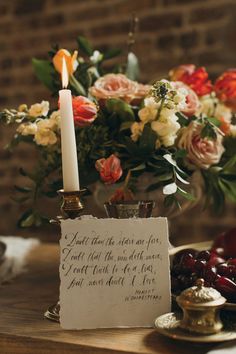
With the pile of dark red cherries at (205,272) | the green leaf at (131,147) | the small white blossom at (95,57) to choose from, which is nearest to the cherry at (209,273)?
Answer: the pile of dark red cherries at (205,272)

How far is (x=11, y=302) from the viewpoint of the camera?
46.5 inches

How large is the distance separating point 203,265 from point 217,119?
1.45 feet

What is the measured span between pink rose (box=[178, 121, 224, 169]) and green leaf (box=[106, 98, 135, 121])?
0.40ft

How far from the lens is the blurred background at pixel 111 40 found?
2.10 metres

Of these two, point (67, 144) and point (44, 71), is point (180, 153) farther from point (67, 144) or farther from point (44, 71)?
point (44, 71)

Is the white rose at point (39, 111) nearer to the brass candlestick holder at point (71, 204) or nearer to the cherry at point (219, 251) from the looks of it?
the brass candlestick holder at point (71, 204)

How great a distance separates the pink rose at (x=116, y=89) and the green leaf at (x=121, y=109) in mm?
18

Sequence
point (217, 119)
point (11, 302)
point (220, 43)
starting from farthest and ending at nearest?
point (220, 43) → point (217, 119) → point (11, 302)

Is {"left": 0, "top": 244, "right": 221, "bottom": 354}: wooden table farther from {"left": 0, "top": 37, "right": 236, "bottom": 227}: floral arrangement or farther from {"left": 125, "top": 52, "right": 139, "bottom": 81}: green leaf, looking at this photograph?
{"left": 125, "top": 52, "right": 139, "bottom": 81}: green leaf

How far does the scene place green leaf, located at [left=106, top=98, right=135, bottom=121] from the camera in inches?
49.7

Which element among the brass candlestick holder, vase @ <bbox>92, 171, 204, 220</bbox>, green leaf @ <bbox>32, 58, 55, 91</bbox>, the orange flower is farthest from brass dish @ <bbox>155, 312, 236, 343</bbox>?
green leaf @ <bbox>32, 58, 55, 91</bbox>

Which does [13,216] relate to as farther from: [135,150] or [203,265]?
[203,265]

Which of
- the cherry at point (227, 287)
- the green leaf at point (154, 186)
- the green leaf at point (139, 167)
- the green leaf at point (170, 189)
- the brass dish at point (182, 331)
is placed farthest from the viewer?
the green leaf at point (154, 186)

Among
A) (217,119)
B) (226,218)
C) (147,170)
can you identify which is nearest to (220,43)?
(226,218)
